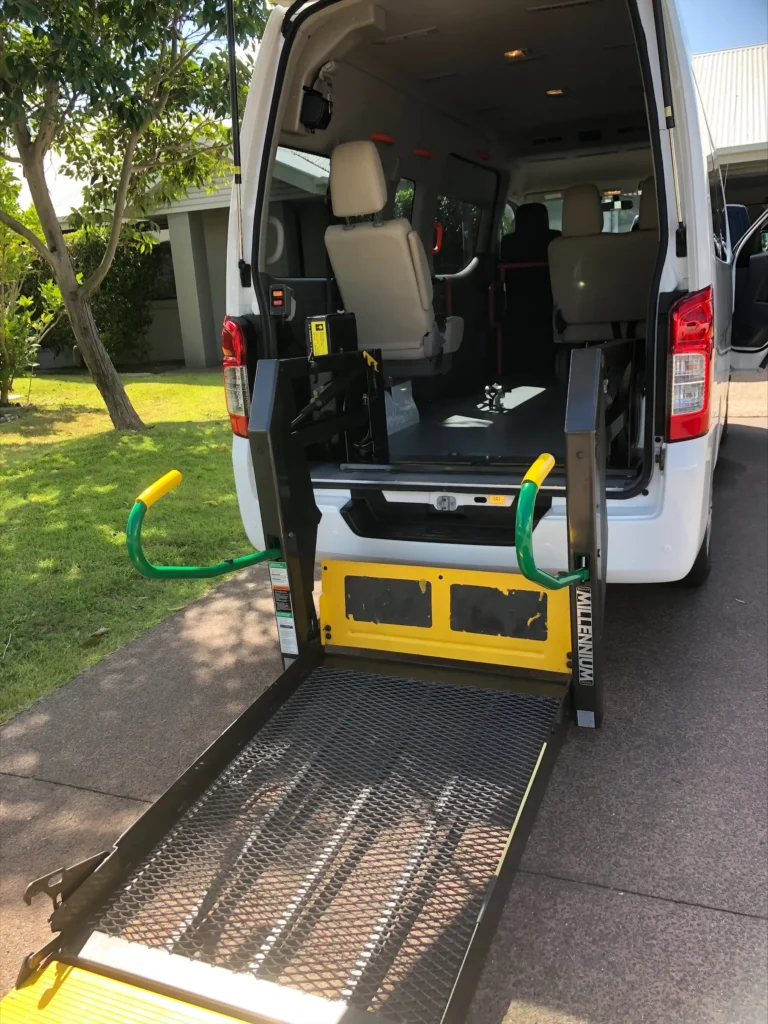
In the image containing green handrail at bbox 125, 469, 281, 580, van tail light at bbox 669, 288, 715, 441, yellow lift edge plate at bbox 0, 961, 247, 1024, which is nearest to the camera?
yellow lift edge plate at bbox 0, 961, 247, 1024

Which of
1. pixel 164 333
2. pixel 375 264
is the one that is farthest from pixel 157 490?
pixel 164 333

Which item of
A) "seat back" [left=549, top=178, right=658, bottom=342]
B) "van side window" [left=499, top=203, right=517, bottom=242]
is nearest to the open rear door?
"seat back" [left=549, top=178, right=658, bottom=342]

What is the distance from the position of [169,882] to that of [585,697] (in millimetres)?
1438

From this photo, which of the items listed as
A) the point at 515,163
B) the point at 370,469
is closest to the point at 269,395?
the point at 370,469

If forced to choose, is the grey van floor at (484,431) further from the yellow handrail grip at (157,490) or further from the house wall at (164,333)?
the house wall at (164,333)

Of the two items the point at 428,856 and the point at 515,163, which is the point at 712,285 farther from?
the point at 515,163

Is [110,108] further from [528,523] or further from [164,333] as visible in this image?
[164,333]

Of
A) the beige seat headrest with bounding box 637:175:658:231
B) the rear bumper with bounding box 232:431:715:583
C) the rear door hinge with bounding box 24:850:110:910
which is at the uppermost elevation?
the beige seat headrest with bounding box 637:175:658:231

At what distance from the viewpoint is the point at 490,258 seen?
23.0 ft

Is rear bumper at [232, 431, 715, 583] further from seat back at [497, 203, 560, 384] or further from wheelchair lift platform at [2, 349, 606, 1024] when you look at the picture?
seat back at [497, 203, 560, 384]

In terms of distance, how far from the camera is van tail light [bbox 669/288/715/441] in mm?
2670

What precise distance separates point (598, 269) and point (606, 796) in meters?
3.98

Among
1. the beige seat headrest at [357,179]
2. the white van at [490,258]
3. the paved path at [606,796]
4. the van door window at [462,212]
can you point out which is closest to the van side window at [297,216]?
the white van at [490,258]

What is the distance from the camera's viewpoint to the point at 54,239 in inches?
336
